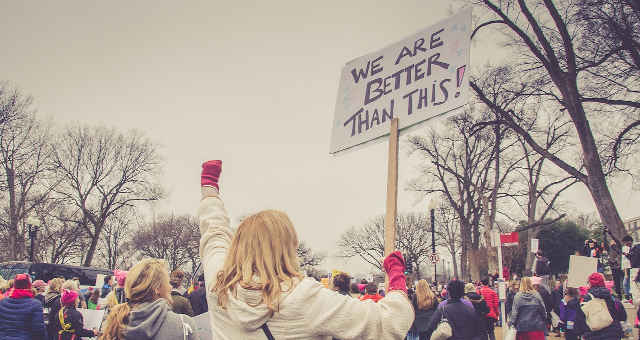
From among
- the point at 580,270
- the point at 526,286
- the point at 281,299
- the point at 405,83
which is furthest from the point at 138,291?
the point at 580,270

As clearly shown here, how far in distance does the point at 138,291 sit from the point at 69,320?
11.5 ft

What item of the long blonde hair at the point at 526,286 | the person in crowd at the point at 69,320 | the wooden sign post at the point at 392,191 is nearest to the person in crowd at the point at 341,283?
the long blonde hair at the point at 526,286

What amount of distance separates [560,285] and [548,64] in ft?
22.7

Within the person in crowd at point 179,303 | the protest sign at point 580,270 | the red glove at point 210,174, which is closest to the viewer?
the red glove at point 210,174

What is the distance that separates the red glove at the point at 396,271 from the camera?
1.88 meters

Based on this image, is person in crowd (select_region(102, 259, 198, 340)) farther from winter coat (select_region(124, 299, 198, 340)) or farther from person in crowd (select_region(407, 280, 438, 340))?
person in crowd (select_region(407, 280, 438, 340))

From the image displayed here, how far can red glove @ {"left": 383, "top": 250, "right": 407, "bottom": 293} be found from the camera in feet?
6.17

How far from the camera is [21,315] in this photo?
5.70 m

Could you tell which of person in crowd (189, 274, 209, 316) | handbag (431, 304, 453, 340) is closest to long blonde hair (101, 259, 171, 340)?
handbag (431, 304, 453, 340)

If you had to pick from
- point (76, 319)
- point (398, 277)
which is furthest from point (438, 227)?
point (398, 277)

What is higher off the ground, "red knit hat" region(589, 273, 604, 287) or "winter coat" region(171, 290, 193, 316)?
"red knit hat" region(589, 273, 604, 287)

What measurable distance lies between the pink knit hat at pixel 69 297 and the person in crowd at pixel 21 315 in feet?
1.77

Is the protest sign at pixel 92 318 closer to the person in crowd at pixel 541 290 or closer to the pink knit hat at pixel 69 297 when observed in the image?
the pink knit hat at pixel 69 297

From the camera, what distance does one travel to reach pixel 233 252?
1.98 metres
